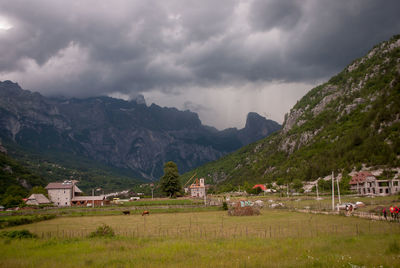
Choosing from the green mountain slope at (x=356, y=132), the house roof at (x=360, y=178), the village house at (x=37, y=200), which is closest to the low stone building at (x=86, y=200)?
the village house at (x=37, y=200)

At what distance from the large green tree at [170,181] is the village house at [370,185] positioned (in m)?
60.0

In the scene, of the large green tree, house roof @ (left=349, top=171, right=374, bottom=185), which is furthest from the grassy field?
the large green tree

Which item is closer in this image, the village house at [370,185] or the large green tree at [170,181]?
the village house at [370,185]

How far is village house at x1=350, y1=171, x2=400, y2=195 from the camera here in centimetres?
9119

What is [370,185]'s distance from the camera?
9638 centimetres

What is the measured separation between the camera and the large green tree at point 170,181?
110938 millimetres

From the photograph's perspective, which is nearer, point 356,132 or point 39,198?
point 39,198

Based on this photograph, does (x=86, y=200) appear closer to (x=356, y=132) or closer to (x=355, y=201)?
(x=355, y=201)

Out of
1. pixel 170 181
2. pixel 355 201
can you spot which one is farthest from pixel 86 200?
pixel 355 201

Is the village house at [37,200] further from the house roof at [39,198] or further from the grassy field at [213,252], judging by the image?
the grassy field at [213,252]

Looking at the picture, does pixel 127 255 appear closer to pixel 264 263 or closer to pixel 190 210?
pixel 264 263

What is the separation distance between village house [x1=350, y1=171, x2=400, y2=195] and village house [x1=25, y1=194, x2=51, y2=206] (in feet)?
328

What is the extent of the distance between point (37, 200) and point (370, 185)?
10511cm

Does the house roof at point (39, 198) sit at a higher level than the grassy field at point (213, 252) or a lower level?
lower
